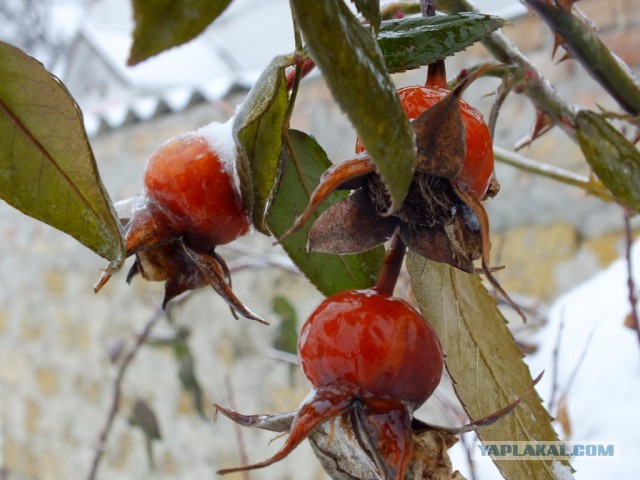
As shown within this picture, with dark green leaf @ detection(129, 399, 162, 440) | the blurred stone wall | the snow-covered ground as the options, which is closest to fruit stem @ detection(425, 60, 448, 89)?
the snow-covered ground

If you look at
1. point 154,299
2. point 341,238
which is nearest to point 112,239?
point 341,238

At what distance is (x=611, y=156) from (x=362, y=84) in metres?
0.26

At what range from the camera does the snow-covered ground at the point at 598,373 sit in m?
0.67

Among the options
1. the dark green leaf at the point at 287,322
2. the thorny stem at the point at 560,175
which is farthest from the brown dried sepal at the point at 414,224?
the dark green leaf at the point at 287,322

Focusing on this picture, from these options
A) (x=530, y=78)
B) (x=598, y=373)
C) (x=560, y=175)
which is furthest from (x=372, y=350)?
(x=598, y=373)

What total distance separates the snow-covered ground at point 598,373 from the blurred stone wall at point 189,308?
0.19 m

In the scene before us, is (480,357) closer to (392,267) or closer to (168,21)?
(392,267)

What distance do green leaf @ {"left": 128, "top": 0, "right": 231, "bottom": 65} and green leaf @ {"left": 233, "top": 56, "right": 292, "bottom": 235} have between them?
11 centimetres

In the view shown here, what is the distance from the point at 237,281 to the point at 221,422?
1.36ft

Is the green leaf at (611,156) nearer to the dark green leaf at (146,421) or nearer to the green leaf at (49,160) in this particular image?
the green leaf at (49,160)

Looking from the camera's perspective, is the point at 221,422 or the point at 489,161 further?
the point at 221,422

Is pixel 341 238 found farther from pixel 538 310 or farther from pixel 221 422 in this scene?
pixel 221 422

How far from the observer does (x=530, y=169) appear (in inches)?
27.0

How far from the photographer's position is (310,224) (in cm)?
41
